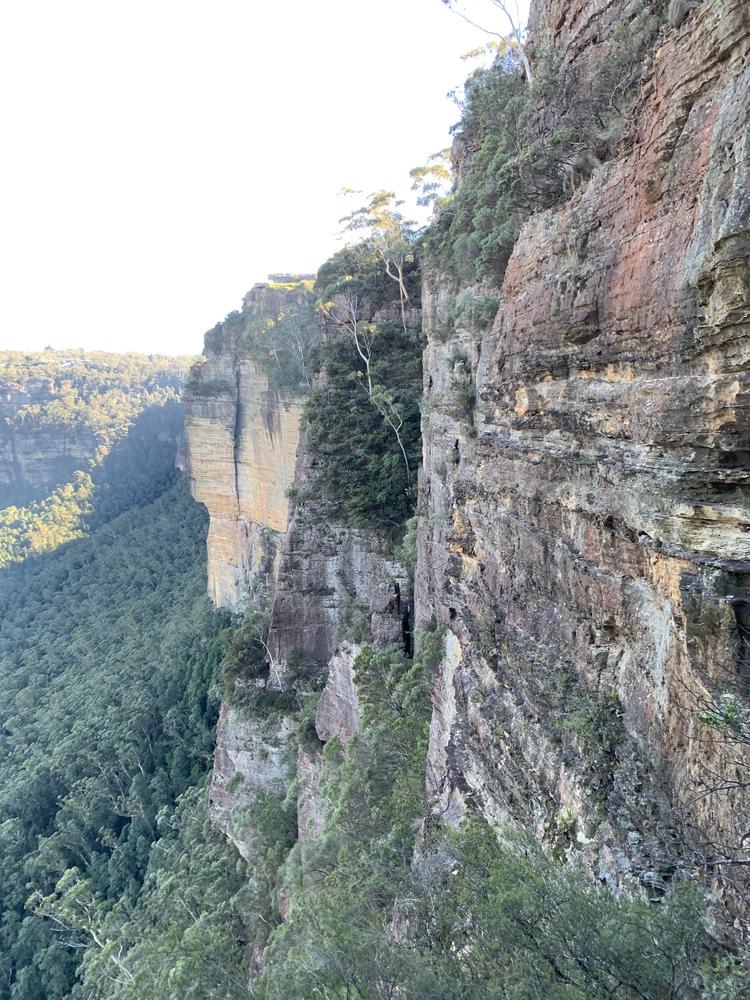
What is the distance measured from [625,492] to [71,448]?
62.1 m

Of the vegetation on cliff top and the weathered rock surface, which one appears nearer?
the vegetation on cliff top

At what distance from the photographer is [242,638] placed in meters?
19.4

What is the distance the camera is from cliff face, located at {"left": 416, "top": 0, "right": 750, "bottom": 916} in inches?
180

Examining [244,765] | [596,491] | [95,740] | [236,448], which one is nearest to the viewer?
[596,491]

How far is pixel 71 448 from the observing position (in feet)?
189

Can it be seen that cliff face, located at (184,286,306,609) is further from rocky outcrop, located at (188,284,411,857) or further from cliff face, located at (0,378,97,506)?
cliff face, located at (0,378,97,506)

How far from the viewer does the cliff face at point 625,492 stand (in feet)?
15.0

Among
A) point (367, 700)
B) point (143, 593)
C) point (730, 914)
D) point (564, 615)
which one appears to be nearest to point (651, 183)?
point (564, 615)

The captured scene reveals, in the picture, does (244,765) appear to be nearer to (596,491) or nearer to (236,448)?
(236,448)

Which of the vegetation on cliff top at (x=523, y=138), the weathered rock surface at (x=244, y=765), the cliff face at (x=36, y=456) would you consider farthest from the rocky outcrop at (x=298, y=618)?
the cliff face at (x=36, y=456)

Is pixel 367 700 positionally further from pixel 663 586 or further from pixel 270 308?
pixel 270 308

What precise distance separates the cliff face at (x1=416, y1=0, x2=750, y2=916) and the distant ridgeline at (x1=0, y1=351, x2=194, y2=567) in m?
45.9

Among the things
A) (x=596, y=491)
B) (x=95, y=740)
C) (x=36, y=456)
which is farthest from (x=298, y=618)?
(x=36, y=456)

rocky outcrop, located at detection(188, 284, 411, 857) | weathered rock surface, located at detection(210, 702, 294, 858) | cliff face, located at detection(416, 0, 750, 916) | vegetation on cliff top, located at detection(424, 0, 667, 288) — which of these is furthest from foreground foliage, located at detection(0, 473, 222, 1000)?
vegetation on cliff top, located at detection(424, 0, 667, 288)
